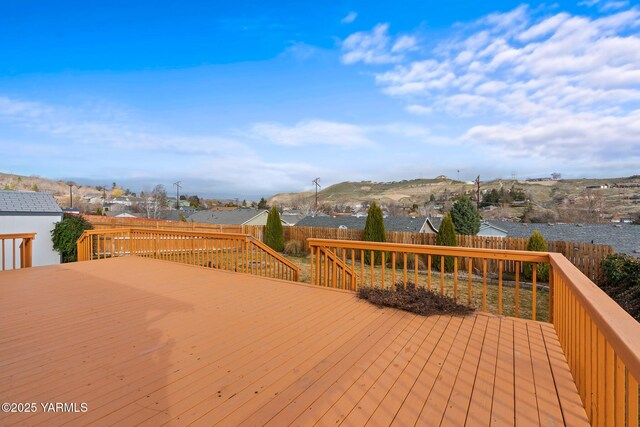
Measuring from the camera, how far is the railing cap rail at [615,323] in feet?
2.69

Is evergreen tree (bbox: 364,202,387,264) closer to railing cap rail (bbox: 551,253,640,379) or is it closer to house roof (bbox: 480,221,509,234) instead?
house roof (bbox: 480,221,509,234)

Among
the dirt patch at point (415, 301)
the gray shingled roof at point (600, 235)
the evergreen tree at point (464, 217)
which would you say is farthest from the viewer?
the evergreen tree at point (464, 217)

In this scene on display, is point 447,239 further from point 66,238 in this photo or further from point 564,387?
point 66,238

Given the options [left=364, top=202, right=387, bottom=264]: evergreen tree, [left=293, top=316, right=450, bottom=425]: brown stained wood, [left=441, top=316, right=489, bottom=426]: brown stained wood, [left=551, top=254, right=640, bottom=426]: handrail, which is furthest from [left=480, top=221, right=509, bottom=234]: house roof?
[left=293, top=316, right=450, bottom=425]: brown stained wood

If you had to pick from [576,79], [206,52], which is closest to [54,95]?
[206,52]

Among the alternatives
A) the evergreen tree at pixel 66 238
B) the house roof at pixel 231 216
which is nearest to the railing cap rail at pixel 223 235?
the evergreen tree at pixel 66 238

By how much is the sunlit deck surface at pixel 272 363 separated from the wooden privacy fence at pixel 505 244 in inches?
330

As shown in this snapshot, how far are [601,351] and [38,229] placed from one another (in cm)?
1496

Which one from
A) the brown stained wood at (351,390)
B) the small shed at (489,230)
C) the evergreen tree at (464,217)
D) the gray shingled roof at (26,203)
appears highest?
the gray shingled roof at (26,203)

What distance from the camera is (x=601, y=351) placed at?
137 centimetres

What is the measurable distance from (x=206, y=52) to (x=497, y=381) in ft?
38.5

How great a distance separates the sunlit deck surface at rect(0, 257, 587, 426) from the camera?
1.68 metres

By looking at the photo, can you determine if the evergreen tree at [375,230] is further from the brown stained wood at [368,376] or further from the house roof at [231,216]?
the house roof at [231,216]

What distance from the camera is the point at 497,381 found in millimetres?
2047
